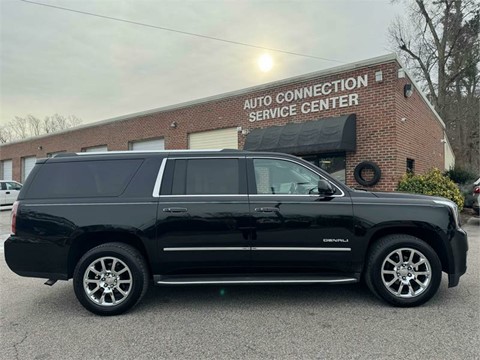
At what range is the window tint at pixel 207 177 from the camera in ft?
13.8

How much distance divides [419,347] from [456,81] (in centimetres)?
3003

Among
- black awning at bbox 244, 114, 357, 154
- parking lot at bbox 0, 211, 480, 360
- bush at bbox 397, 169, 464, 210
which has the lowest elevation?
parking lot at bbox 0, 211, 480, 360

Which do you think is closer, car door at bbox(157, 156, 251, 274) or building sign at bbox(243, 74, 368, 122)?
car door at bbox(157, 156, 251, 274)

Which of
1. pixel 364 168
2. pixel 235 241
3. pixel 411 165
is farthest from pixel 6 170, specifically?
pixel 235 241

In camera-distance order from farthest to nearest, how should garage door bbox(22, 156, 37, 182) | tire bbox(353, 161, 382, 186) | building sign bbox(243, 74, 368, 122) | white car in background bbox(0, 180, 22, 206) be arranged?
garage door bbox(22, 156, 37, 182) → white car in background bbox(0, 180, 22, 206) → building sign bbox(243, 74, 368, 122) → tire bbox(353, 161, 382, 186)

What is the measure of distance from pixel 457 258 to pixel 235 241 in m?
2.63

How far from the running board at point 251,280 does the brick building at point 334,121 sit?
6722 millimetres

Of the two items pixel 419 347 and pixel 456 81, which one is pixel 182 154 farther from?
pixel 456 81

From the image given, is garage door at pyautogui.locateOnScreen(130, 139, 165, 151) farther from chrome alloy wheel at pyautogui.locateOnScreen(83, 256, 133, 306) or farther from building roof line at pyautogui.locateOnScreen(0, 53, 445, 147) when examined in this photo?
chrome alloy wheel at pyautogui.locateOnScreen(83, 256, 133, 306)

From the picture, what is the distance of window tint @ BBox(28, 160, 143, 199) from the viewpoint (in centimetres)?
419

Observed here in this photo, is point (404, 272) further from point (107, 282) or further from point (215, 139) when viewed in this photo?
point (215, 139)

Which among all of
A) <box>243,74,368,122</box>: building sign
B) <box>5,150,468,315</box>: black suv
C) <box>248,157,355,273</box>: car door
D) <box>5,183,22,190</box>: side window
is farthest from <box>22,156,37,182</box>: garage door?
<box>248,157,355,273</box>: car door

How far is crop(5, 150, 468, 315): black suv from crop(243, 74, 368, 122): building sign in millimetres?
7333

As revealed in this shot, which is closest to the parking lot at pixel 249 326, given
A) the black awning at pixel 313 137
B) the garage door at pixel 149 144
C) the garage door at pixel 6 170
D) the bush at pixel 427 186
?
the bush at pixel 427 186
